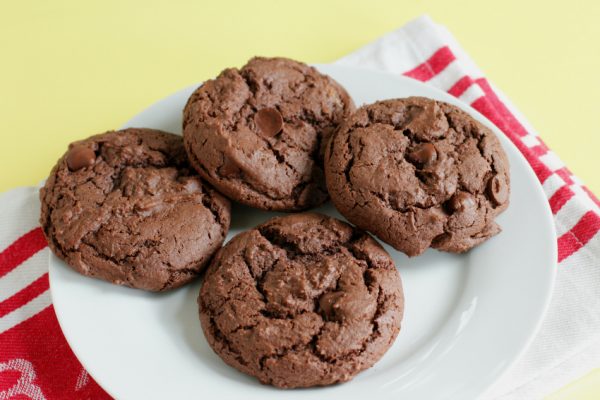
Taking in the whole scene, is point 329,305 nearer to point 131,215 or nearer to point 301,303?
point 301,303

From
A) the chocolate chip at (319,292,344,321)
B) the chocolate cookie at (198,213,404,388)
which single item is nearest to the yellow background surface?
the chocolate cookie at (198,213,404,388)

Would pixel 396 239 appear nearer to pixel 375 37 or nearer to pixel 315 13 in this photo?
pixel 375 37

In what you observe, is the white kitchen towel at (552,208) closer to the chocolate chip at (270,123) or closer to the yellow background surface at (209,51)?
the yellow background surface at (209,51)

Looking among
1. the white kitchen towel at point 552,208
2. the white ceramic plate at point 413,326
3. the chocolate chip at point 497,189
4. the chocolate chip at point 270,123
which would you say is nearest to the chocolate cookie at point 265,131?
the chocolate chip at point 270,123

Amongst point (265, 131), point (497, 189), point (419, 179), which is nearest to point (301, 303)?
point (419, 179)

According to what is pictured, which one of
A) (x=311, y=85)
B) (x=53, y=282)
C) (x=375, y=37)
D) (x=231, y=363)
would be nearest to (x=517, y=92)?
(x=375, y=37)

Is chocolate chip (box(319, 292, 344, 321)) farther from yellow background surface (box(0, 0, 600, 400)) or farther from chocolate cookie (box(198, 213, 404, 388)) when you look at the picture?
yellow background surface (box(0, 0, 600, 400))
